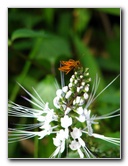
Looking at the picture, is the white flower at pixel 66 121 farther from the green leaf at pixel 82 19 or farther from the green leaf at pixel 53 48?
the green leaf at pixel 82 19

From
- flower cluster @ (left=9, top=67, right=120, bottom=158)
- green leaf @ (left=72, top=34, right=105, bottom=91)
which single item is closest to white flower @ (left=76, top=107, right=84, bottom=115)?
flower cluster @ (left=9, top=67, right=120, bottom=158)

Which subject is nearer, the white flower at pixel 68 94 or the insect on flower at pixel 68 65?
the white flower at pixel 68 94

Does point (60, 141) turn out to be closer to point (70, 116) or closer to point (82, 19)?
point (70, 116)

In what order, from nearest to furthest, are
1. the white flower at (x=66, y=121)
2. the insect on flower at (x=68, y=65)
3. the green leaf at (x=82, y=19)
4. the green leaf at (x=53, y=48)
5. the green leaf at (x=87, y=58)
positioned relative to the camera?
the white flower at (x=66, y=121) → the insect on flower at (x=68, y=65) → the green leaf at (x=87, y=58) → the green leaf at (x=53, y=48) → the green leaf at (x=82, y=19)

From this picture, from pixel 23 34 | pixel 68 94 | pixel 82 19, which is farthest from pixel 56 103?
pixel 82 19

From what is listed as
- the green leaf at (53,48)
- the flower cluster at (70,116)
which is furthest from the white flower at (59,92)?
the green leaf at (53,48)

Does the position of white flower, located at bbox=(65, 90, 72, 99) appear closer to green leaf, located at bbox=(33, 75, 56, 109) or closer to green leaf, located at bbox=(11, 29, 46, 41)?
green leaf, located at bbox=(33, 75, 56, 109)
